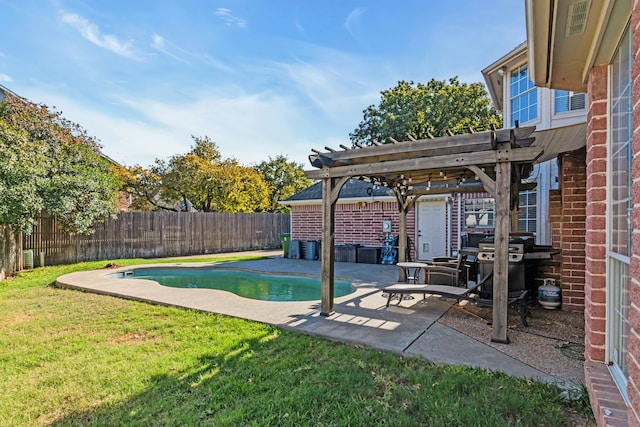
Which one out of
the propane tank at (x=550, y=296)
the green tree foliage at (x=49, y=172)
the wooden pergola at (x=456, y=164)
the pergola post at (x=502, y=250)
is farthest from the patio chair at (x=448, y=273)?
the green tree foliage at (x=49, y=172)

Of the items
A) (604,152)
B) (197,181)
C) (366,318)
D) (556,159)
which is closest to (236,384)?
Result: (366,318)

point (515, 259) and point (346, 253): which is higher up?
point (515, 259)

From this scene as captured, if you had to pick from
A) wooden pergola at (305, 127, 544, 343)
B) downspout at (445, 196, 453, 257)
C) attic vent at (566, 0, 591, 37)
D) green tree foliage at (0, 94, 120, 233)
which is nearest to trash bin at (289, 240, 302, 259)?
downspout at (445, 196, 453, 257)

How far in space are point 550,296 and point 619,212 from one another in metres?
3.69

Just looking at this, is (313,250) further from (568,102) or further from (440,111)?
(440,111)

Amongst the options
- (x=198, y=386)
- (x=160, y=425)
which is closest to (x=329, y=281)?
(x=198, y=386)

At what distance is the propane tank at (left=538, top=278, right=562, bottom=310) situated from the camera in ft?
17.4

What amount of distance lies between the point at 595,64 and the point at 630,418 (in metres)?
2.43

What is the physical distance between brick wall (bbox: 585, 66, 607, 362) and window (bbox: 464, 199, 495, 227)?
8670 millimetres

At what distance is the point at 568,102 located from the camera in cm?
800

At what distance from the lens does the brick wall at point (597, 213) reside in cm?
256

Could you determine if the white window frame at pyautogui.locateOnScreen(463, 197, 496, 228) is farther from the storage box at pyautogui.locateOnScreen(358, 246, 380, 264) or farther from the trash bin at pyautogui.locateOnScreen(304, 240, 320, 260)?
the trash bin at pyautogui.locateOnScreen(304, 240, 320, 260)

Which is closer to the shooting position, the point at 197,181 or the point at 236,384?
the point at 236,384

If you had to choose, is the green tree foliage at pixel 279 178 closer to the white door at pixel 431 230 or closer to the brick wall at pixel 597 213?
the white door at pixel 431 230
